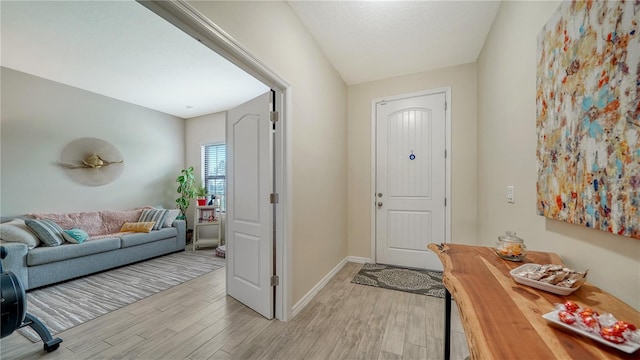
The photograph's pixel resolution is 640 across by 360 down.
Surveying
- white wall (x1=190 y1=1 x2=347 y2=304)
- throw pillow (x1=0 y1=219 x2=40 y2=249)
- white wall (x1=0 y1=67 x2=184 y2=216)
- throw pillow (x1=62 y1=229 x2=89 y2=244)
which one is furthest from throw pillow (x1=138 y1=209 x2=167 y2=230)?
white wall (x1=190 y1=1 x2=347 y2=304)

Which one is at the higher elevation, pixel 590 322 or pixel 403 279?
pixel 590 322

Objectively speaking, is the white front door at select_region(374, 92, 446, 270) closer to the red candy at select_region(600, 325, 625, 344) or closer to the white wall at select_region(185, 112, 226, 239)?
the red candy at select_region(600, 325, 625, 344)

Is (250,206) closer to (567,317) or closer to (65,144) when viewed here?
(567,317)

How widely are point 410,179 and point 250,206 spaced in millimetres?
2140

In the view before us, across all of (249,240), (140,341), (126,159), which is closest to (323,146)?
(249,240)

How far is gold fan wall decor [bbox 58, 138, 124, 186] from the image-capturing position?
371 centimetres

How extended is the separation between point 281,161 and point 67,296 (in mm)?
2840

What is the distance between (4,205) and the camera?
3.08 m

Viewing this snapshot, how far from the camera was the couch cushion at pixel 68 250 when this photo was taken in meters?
2.67

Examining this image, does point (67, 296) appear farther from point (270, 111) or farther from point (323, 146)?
point (323, 146)

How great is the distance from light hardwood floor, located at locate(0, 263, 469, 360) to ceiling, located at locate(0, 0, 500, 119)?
8.81ft

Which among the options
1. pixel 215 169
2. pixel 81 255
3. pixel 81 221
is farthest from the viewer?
pixel 215 169

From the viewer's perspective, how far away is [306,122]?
91.4 inches

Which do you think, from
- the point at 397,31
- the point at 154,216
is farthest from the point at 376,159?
the point at 154,216
